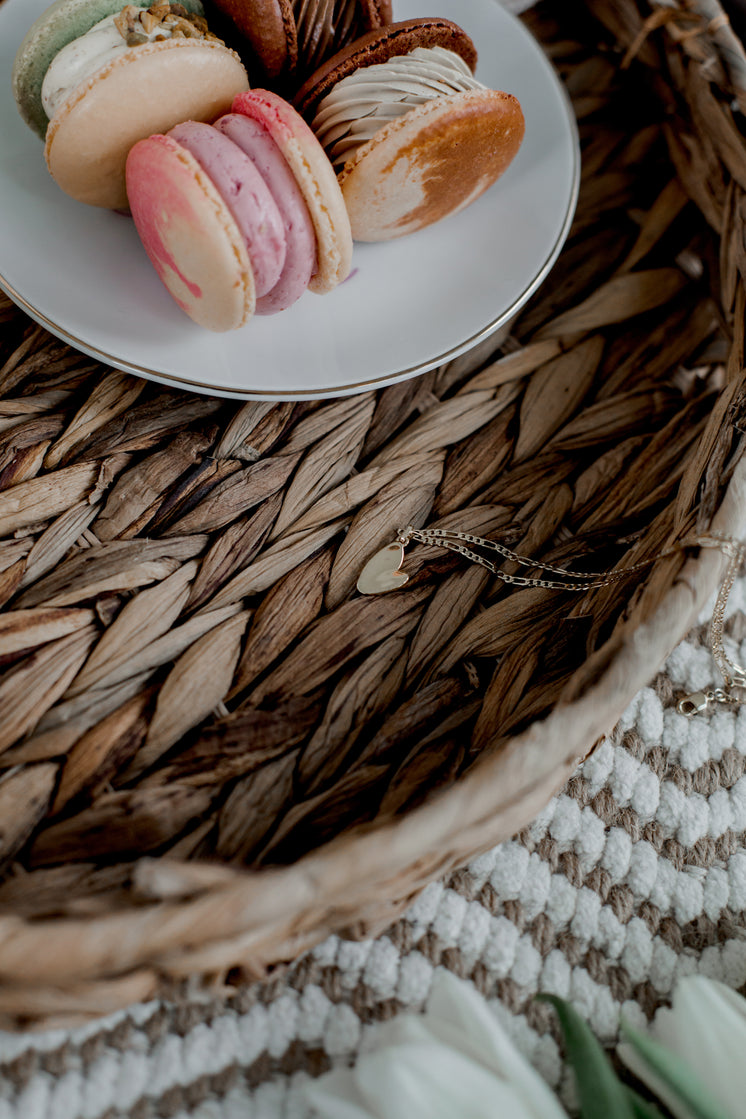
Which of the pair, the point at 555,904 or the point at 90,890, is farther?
the point at 555,904

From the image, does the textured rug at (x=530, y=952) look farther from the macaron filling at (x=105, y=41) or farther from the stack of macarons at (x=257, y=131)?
the macaron filling at (x=105, y=41)

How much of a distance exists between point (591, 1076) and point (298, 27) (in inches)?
28.6

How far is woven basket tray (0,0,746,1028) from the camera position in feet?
1.41

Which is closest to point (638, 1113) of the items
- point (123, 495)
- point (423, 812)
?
point (423, 812)

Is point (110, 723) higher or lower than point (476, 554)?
higher

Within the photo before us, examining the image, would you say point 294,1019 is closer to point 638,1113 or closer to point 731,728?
point 638,1113

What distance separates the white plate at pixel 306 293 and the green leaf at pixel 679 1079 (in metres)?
0.45

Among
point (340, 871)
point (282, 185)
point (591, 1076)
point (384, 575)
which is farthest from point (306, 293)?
point (591, 1076)

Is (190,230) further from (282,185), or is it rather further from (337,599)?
(337,599)

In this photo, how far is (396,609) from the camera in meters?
0.62

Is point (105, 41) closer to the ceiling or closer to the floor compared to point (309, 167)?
closer to the ceiling

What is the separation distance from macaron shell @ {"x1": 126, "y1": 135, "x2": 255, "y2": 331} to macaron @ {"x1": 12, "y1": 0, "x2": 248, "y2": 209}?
3 centimetres

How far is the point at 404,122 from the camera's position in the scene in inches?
22.3

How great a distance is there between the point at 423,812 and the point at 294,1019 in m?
0.21
